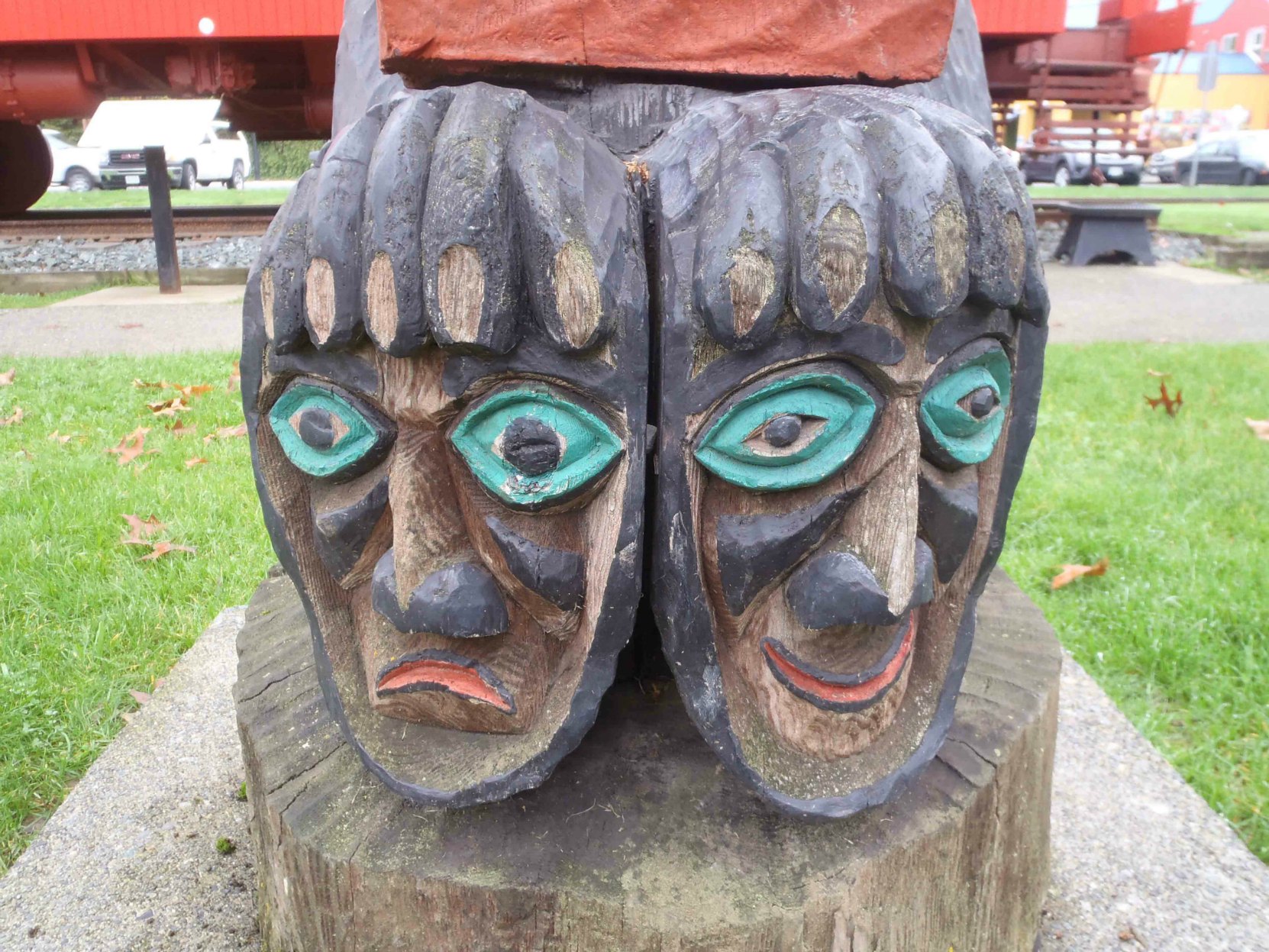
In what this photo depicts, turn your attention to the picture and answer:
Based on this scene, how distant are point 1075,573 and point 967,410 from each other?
5.48 feet

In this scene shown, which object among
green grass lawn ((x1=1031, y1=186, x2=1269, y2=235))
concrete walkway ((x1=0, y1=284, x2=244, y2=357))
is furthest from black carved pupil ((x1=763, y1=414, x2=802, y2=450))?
green grass lawn ((x1=1031, y1=186, x2=1269, y2=235))

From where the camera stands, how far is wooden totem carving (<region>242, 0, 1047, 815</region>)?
0.85m

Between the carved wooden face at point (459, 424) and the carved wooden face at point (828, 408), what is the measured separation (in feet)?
0.24

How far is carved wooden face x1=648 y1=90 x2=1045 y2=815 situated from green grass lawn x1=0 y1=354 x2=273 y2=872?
4.33 ft

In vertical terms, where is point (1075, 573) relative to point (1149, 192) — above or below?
above

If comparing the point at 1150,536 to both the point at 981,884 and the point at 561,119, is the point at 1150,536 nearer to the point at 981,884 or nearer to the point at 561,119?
the point at 981,884

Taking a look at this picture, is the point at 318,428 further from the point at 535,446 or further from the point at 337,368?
the point at 535,446

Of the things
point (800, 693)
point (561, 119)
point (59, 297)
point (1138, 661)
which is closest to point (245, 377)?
point (561, 119)

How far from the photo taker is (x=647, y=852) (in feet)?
3.46

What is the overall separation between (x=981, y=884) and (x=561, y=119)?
0.98 metres

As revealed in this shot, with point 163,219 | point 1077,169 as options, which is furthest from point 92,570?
point 1077,169

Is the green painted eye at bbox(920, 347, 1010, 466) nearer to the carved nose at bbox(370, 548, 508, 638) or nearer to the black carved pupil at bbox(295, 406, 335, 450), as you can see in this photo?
the carved nose at bbox(370, 548, 508, 638)

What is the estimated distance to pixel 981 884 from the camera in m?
1.18

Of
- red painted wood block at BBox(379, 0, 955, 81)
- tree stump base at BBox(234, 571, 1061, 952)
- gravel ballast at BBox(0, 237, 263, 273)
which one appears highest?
red painted wood block at BBox(379, 0, 955, 81)
